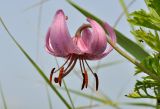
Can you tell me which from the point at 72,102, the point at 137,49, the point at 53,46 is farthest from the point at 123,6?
the point at 53,46

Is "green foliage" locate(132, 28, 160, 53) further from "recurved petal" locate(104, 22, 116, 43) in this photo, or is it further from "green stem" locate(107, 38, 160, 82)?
"recurved petal" locate(104, 22, 116, 43)

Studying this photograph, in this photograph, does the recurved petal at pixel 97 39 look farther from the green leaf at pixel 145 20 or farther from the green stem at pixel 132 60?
the green leaf at pixel 145 20

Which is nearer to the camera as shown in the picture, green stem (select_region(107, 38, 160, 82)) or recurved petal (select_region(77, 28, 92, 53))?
green stem (select_region(107, 38, 160, 82))

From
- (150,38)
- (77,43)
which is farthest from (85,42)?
(150,38)

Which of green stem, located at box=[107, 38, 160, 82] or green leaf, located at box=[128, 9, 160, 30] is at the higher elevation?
green leaf, located at box=[128, 9, 160, 30]

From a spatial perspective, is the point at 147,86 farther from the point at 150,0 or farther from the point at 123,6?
the point at 123,6

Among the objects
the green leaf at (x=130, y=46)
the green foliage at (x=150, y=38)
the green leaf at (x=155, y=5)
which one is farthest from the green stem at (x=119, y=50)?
the green leaf at (x=155, y=5)

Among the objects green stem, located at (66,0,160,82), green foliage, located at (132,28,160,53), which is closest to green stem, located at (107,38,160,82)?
green stem, located at (66,0,160,82)

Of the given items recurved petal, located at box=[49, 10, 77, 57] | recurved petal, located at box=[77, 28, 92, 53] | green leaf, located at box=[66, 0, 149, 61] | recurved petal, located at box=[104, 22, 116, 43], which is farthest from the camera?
green leaf, located at box=[66, 0, 149, 61]
